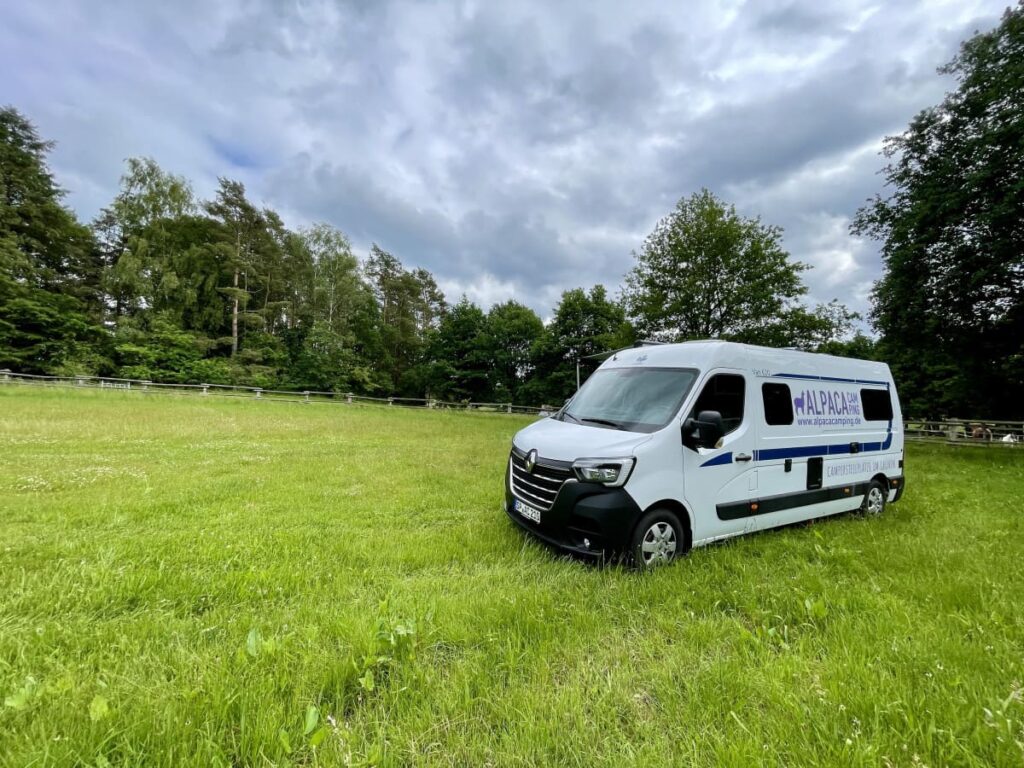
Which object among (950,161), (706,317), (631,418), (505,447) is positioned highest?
(950,161)

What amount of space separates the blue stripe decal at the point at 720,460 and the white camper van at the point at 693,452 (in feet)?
0.06

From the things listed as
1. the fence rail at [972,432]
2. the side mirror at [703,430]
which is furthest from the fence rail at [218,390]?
the side mirror at [703,430]

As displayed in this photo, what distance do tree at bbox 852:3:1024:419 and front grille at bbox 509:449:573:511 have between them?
1594 centimetres

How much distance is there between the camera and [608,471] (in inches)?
142

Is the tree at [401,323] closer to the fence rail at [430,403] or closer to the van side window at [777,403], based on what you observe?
the fence rail at [430,403]

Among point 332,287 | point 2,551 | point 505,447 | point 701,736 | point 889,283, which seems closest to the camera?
point 701,736

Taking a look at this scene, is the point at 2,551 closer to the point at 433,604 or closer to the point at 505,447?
the point at 433,604

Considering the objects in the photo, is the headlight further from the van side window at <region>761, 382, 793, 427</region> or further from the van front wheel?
the van front wheel

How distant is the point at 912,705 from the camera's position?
1926 millimetres

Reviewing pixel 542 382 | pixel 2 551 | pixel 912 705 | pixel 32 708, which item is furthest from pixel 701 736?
pixel 542 382

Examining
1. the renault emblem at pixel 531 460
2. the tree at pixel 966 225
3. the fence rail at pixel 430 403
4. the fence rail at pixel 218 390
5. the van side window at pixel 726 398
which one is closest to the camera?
the renault emblem at pixel 531 460

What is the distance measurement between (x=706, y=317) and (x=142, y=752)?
22.2 meters

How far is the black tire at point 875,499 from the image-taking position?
19.4 ft

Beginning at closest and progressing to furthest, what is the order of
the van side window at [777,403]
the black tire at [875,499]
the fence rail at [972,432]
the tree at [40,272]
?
the van side window at [777,403] → the black tire at [875,499] → the fence rail at [972,432] → the tree at [40,272]
